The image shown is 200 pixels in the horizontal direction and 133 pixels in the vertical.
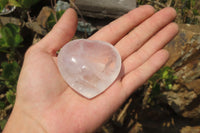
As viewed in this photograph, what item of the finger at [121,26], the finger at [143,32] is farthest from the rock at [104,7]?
the finger at [143,32]

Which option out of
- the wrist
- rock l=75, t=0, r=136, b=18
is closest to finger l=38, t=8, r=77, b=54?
the wrist

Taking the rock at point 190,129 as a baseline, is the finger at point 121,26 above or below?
above

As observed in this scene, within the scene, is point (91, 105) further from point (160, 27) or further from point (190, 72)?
point (190, 72)

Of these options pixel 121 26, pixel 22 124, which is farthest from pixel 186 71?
pixel 22 124

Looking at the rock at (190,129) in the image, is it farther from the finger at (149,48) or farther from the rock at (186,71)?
the finger at (149,48)

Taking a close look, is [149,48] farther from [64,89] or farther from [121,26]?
[64,89]

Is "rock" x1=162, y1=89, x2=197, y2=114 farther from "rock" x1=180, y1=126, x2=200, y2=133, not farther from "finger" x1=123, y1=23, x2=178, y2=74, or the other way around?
"finger" x1=123, y1=23, x2=178, y2=74
